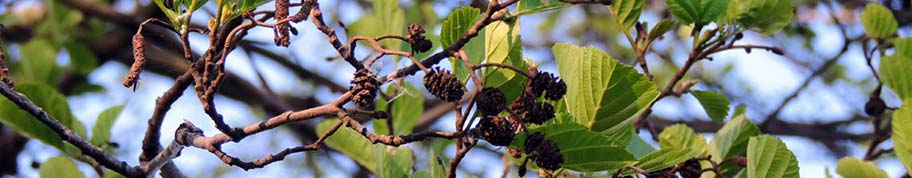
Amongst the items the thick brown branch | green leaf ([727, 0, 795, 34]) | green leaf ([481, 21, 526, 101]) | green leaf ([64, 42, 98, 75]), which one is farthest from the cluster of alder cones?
green leaf ([64, 42, 98, 75])

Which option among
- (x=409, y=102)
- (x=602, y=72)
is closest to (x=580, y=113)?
(x=602, y=72)

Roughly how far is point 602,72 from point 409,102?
0.71m

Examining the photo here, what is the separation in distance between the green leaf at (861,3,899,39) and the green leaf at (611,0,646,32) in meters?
0.69

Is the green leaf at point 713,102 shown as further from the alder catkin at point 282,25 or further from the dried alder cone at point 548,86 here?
the alder catkin at point 282,25

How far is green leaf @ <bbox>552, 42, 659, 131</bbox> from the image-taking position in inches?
40.3

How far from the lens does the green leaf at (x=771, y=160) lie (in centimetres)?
107

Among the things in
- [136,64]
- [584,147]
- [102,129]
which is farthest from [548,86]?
[102,129]

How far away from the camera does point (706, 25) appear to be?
1297 millimetres

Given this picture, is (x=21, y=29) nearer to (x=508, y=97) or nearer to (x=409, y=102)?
(x=409, y=102)

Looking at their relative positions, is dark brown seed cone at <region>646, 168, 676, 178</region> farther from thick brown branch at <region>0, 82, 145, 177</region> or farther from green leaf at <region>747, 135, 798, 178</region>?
thick brown branch at <region>0, 82, 145, 177</region>

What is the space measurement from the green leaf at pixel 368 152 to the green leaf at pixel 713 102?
39 cm

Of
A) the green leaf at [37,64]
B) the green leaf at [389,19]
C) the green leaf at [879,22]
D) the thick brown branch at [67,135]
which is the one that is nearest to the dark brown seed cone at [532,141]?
the thick brown branch at [67,135]

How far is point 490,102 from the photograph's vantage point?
0.87 metres

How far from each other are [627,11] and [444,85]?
48cm
